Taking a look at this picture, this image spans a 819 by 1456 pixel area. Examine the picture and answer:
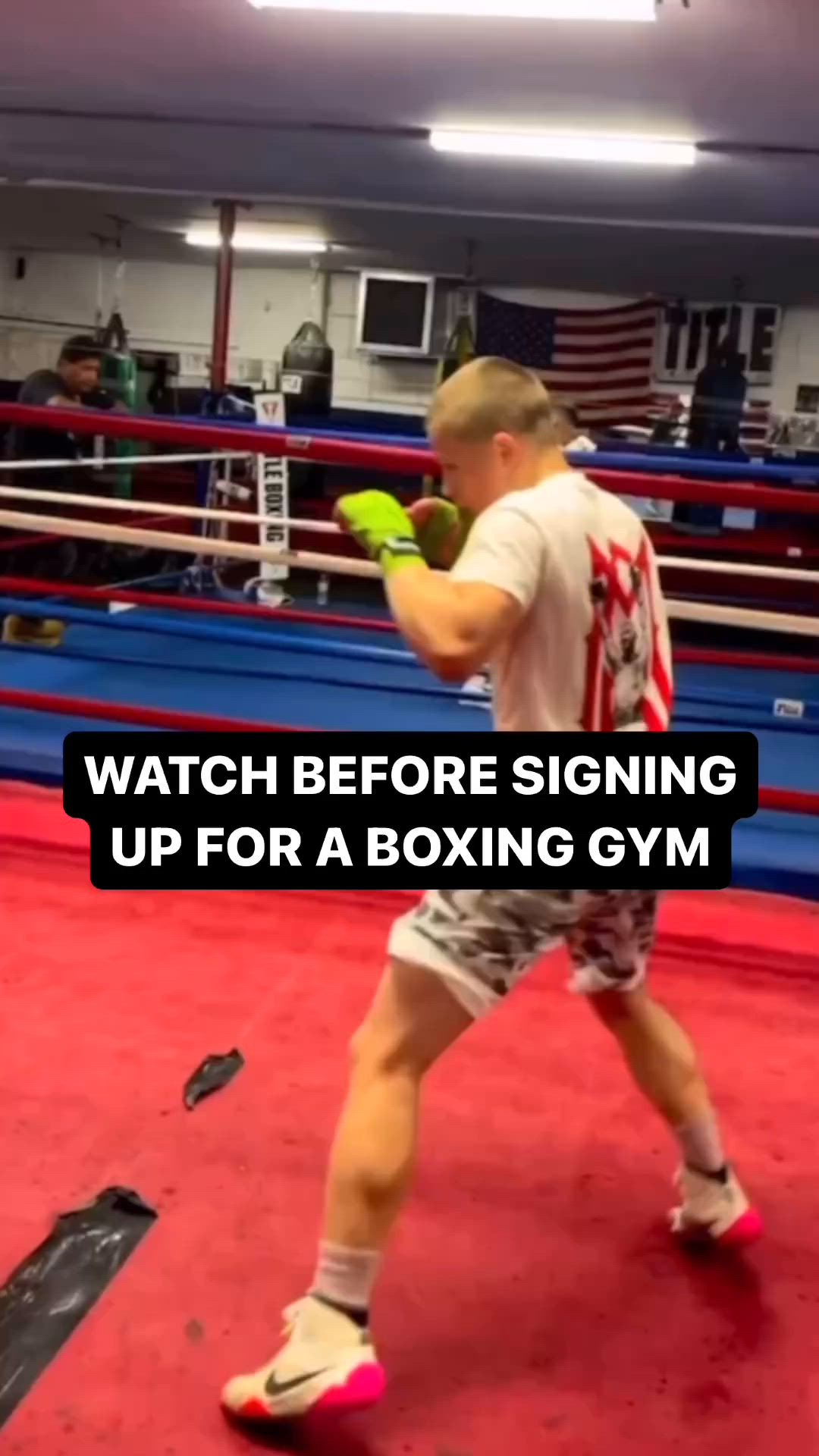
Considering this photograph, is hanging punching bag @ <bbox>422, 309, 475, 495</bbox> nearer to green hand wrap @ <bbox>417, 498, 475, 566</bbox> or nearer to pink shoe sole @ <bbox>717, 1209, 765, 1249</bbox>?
green hand wrap @ <bbox>417, 498, 475, 566</bbox>

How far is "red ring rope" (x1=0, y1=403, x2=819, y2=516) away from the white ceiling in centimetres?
163

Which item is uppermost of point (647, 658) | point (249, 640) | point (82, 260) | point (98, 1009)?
point (82, 260)

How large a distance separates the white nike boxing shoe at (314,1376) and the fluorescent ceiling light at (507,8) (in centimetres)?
353

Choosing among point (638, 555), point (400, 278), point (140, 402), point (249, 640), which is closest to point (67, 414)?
point (249, 640)

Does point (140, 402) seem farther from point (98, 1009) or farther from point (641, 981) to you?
point (641, 981)

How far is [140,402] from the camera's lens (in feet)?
32.8

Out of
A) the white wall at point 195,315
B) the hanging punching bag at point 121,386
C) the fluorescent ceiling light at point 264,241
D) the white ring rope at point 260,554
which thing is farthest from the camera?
the white wall at point 195,315

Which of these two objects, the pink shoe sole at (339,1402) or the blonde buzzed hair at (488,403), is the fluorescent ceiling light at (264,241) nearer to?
the blonde buzzed hair at (488,403)

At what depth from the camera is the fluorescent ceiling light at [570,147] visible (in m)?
5.80

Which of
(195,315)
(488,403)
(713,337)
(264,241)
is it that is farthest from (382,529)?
(195,315)

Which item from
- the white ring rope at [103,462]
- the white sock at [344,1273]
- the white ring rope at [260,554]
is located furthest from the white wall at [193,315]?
the white sock at [344,1273]

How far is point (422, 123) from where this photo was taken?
18.7 ft

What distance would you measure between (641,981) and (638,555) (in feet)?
1.71

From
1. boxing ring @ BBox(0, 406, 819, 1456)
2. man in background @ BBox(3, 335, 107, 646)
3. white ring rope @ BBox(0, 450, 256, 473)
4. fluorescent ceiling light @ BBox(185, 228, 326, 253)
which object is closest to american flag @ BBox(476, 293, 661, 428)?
fluorescent ceiling light @ BBox(185, 228, 326, 253)
